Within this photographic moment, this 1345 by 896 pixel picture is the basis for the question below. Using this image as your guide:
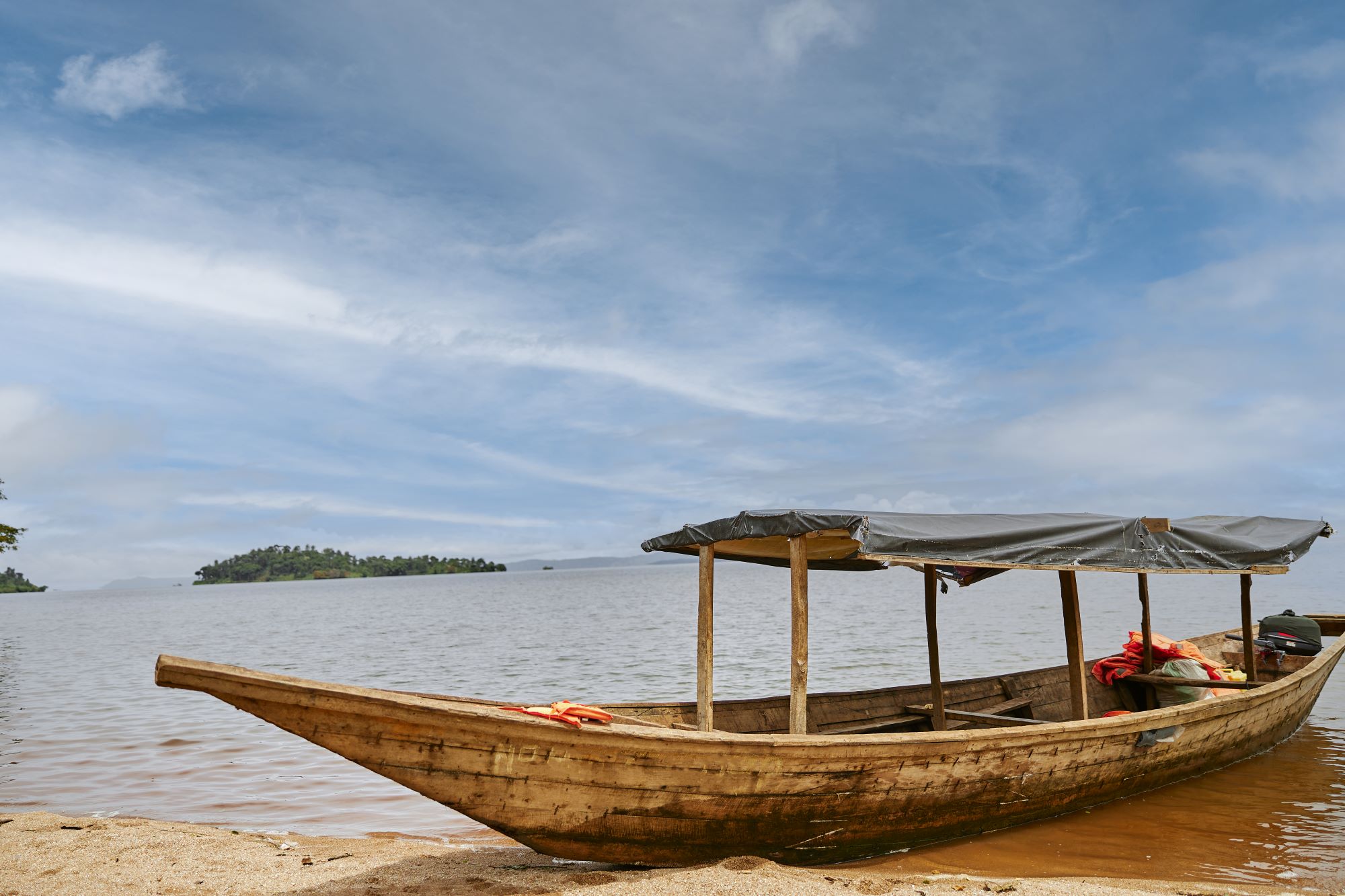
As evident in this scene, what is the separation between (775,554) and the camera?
7.59m

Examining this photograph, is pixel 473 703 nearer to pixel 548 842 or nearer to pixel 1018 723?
pixel 548 842

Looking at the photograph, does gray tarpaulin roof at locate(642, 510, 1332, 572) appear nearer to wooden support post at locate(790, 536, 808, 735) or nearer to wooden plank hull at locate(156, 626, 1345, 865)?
wooden support post at locate(790, 536, 808, 735)

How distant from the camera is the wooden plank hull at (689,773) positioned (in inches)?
168

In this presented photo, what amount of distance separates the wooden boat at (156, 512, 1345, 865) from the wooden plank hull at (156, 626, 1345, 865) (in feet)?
0.04

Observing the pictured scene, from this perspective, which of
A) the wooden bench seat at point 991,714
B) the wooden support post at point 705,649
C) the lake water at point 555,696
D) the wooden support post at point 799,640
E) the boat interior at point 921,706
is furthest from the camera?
the wooden bench seat at point 991,714

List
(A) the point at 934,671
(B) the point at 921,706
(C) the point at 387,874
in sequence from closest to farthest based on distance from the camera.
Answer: (C) the point at 387,874 → (A) the point at 934,671 → (B) the point at 921,706

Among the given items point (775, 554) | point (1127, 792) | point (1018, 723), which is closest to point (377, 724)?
point (775, 554)

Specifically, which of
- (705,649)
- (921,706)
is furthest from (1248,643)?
(705,649)

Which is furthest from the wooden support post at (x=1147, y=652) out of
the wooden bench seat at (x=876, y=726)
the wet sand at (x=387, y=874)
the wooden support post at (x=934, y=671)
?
the wet sand at (x=387, y=874)

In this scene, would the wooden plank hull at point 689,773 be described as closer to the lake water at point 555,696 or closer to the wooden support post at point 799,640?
the lake water at point 555,696

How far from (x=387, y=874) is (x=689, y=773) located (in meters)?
2.20

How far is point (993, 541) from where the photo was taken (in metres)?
6.04

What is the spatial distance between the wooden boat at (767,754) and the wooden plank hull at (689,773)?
0.04 ft

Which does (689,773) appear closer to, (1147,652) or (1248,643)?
(1147,652)
